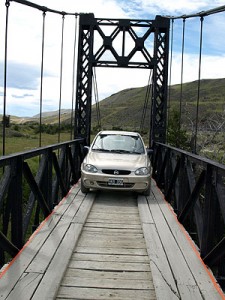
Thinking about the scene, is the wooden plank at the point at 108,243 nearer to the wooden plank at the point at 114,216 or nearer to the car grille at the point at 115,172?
the wooden plank at the point at 114,216

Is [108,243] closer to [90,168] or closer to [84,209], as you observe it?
[84,209]

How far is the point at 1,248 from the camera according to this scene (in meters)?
3.93

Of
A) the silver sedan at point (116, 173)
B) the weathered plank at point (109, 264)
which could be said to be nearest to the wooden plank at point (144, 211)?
the weathered plank at point (109, 264)

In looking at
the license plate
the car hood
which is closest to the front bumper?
the license plate

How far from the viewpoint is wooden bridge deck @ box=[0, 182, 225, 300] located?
3.40 metres

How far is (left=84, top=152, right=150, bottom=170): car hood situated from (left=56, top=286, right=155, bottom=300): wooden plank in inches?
168

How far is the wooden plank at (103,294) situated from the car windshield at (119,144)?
5.26 meters

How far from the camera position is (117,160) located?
25.8 feet

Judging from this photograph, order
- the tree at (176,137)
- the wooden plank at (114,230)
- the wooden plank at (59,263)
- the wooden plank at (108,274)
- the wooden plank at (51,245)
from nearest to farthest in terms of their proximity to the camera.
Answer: the wooden plank at (59,263) → the wooden plank at (108,274) → the wooden plank at (51,245) → the wooden plank at (114,230) → the tree at (176,137)

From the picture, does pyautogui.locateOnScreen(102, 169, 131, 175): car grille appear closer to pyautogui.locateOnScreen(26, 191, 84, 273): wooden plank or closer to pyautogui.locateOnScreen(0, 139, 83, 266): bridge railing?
pyautogui.locateOnScreen(26, 191, 84, 273): wooden plank

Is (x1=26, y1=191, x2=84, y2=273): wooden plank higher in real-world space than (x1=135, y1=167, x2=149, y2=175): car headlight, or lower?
lower

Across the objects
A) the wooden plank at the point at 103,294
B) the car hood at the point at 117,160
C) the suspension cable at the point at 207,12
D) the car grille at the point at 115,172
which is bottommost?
the wooden plank at the point at 103,294

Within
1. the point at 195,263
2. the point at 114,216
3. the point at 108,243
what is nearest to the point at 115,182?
the point at 114,216

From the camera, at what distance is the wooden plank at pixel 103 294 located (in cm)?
331
